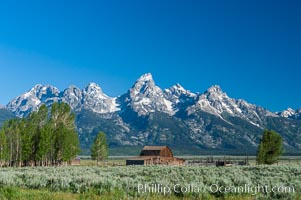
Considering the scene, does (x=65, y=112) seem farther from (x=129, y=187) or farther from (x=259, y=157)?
(x=129, y=187)

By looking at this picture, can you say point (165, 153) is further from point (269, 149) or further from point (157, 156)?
point (269, 149)

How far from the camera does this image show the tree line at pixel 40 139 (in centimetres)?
7419

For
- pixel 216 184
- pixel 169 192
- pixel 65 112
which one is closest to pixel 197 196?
pixel 169 192

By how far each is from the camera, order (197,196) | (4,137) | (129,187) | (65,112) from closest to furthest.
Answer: (197,196)
(129,187)
(4,137)
(65,112)

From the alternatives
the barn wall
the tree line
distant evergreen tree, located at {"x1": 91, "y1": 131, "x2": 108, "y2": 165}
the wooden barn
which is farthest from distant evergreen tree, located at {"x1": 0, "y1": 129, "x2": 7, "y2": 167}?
the barn wall

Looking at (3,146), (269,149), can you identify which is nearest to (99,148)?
(3,146)

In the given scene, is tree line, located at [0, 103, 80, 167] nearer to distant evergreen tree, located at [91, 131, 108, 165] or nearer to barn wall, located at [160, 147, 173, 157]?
distant evergreen tree, located at [91, 131, 108, 165]

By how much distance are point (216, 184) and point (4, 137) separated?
60162mm

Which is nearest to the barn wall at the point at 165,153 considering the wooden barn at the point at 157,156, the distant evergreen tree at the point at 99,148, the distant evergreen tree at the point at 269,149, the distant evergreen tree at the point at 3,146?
the wooden barn at the point at 157,156

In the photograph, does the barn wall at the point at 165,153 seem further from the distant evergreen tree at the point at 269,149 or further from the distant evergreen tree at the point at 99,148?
the distant evergreen tree at the point at 269,149

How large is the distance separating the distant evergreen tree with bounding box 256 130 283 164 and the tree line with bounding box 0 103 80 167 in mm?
40209

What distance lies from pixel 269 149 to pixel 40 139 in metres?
48.4

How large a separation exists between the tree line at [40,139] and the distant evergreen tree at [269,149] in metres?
40.2

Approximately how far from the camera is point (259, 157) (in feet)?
259
